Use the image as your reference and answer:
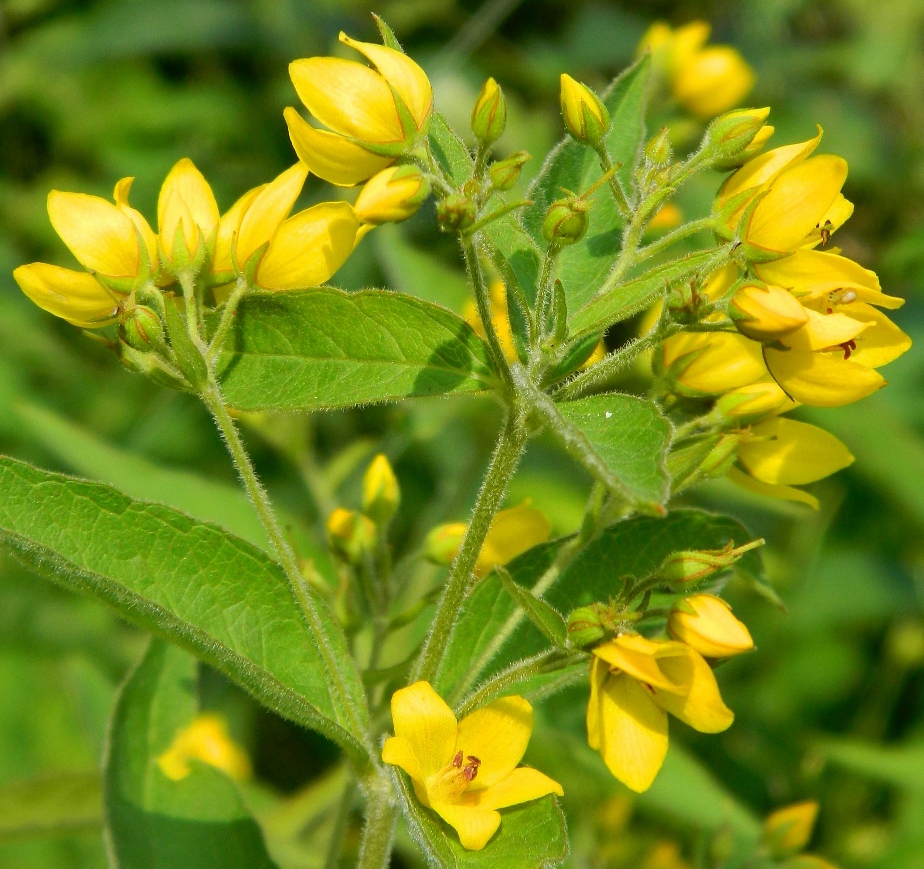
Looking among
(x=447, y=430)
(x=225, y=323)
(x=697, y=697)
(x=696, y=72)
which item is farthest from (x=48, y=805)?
(x=696, y=72)

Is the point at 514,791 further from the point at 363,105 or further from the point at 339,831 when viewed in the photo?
the point at 363,105

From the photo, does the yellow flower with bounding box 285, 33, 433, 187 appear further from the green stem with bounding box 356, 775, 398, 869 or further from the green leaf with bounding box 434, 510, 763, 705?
the green stem with bounding box 356, 775, 398, 869

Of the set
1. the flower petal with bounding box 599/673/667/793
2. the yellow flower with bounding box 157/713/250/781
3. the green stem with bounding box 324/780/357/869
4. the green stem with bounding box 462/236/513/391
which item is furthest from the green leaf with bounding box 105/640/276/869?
the green stem with bounding box 462/236/513/391

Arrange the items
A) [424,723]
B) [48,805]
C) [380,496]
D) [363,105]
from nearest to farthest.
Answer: [424,723]
[363,105]
[380,496]
[48,805]

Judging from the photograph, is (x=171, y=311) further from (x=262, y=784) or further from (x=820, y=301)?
(x=262, y=784)

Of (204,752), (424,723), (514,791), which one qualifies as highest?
(424,723)

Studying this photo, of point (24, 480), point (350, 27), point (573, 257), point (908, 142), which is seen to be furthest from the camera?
point (350, 27)

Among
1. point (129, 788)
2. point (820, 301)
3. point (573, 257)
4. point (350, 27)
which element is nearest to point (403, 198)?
point (573, 257)
